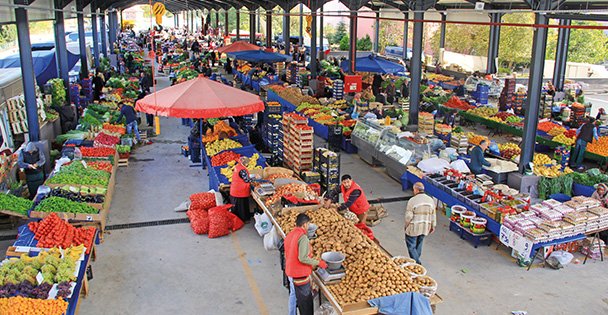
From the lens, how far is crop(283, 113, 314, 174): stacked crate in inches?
484

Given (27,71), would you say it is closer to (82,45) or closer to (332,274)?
(332,274)

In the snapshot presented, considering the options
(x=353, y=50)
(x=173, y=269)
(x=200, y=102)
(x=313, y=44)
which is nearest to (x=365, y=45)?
(x=313, y=44)

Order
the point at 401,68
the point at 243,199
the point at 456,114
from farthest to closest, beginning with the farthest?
the point at 401,68 < the point at 456,114 < the point at 243,199

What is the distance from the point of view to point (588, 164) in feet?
50.7

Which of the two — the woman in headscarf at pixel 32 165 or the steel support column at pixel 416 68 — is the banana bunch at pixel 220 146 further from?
the steel support column at pixel 416 68

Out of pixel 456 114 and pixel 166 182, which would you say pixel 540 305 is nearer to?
pixel 166 182

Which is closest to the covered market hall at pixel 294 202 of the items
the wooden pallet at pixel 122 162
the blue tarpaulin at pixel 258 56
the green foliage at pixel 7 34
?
the wooden pallet at pixel 122 162

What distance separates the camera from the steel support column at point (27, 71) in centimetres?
1273

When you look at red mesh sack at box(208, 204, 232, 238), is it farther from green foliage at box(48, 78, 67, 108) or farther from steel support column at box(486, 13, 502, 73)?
steel support column at box(486, 13, 502, 73)

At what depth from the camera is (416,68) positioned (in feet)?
53.7

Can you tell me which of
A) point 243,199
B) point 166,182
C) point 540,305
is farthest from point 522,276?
point 166,182

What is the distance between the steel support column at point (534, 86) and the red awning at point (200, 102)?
590cm

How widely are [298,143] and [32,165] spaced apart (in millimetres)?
5719

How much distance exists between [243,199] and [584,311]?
19.9 feet
